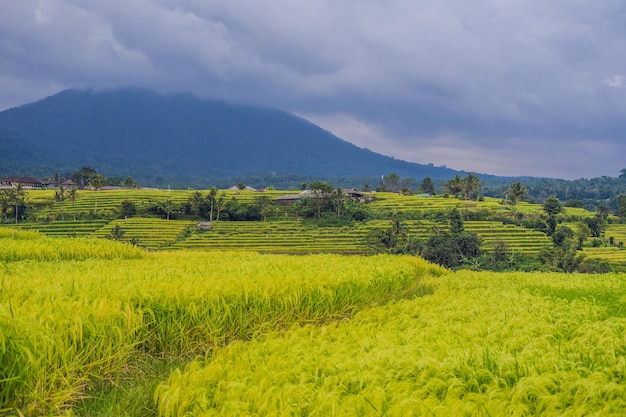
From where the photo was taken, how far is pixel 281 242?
71.0m

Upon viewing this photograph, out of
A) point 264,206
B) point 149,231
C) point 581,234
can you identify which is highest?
point 264,206

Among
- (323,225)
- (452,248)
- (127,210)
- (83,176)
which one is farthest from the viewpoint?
(83,176)

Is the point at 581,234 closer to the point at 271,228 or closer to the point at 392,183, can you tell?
the point at 271,228

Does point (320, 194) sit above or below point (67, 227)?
above

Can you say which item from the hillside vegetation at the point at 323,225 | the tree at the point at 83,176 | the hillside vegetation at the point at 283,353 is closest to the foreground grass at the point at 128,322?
the hillside vegetation at the point at 283,353

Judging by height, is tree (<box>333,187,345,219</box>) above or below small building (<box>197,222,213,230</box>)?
above

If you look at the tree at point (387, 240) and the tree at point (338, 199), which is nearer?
the tree at point (387, 240)

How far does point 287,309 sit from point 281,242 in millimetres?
64577

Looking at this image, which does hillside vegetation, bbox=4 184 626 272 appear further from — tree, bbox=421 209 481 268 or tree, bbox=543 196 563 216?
tree, bbox=421 209 481 268

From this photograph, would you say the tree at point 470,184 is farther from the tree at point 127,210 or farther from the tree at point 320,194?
the tree at point 127,210

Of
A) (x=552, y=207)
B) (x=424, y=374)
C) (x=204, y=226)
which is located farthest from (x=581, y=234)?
(x=424, y=374)

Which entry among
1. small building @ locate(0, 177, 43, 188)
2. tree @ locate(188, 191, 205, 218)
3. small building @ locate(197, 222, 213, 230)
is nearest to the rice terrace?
small building @ locate(197, 222, 213, 230)

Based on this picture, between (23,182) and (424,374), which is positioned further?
(23,182)

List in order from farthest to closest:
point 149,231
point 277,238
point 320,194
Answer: point 320,194 → point 149,231 → point 277,238
